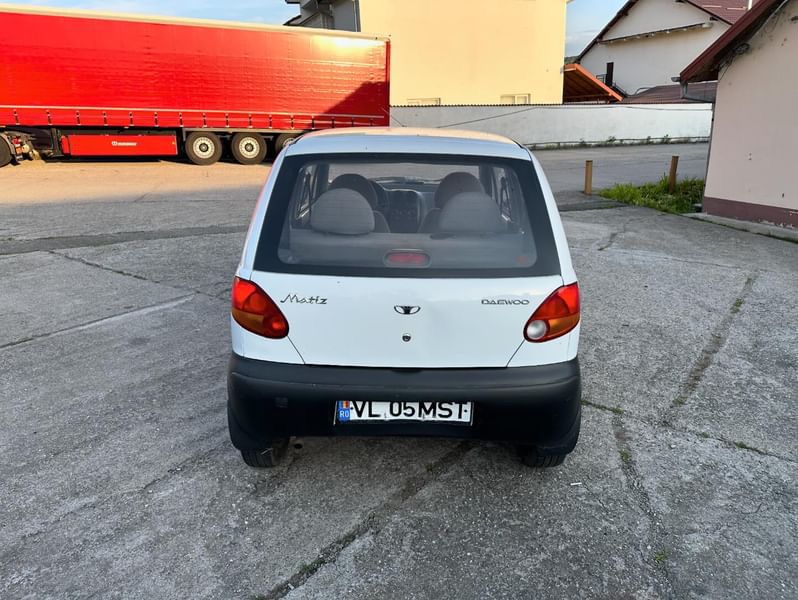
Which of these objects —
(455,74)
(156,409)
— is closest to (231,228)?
(156,409)

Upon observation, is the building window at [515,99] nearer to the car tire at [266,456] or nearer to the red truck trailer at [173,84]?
the red truck trailer at [173,84]

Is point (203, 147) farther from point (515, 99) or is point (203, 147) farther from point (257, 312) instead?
point (257, 312)

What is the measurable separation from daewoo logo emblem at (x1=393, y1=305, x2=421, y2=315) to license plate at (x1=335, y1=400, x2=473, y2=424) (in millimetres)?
389

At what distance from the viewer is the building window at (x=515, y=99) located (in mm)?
27016

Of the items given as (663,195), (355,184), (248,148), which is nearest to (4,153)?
(248,148)

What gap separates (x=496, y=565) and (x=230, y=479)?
4.38 ft

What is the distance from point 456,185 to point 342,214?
0.81 metres

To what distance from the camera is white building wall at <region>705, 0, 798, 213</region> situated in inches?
342

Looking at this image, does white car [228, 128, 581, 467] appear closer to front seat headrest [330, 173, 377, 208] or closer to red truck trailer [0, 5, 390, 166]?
front seat headrest [330, 173, 377, 208]

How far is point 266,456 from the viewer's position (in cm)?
287

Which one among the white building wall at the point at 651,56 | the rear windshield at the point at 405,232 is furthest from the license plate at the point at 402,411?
the white building wall at the point at 651,56

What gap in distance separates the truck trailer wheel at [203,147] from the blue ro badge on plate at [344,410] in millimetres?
16704

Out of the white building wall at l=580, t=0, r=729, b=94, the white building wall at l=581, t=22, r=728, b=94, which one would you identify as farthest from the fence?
the white building wall at l=580, t=0, r=729, b=94

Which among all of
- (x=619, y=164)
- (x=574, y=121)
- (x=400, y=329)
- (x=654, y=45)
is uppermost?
(x=654, y=45)
